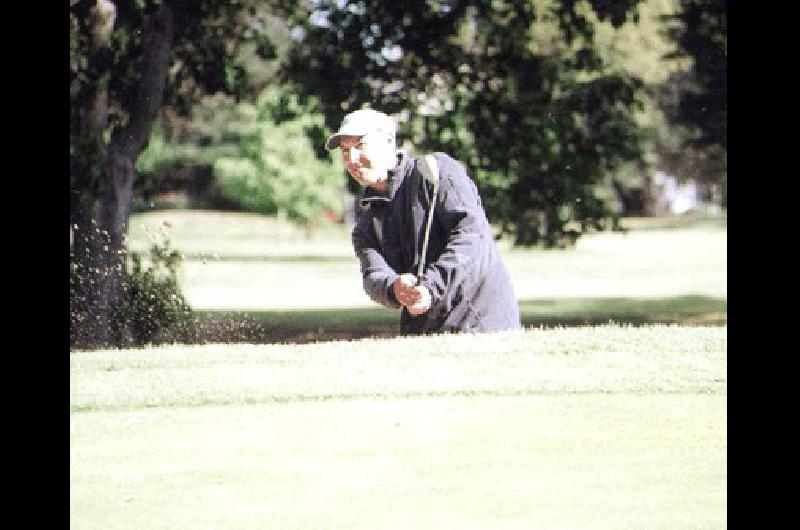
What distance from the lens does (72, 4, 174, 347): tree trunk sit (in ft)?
53.4

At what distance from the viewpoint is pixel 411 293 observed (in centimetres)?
707

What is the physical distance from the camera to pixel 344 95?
17.0 m

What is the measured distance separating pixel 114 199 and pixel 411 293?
1042cm

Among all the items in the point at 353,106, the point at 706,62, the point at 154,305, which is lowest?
the point at 154,305

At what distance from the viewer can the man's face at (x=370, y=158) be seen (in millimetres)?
7055

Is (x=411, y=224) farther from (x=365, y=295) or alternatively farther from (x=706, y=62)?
(x=365, y=295)

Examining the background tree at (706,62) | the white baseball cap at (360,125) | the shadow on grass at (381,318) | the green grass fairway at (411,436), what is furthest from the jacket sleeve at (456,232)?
the background tree at (706,62)

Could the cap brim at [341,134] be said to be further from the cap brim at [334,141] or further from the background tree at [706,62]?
the background tree at [706,62]

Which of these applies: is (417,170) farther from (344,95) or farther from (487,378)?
(344,95)

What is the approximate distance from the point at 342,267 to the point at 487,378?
27898 millimetres

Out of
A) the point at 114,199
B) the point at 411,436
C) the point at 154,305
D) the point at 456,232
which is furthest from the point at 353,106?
the point at 411,436

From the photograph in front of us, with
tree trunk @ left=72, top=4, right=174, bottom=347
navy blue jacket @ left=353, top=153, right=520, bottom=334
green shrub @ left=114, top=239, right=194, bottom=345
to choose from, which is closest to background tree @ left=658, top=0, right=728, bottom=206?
green shrub @ left=114, top=239, right=194, bottom=345

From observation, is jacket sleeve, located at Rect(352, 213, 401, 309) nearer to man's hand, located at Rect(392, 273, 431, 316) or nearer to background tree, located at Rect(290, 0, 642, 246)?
man's hand, located at Rect(392, 273, 431, 316)

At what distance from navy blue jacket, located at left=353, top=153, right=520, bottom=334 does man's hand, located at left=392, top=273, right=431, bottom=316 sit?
48 millimetres
